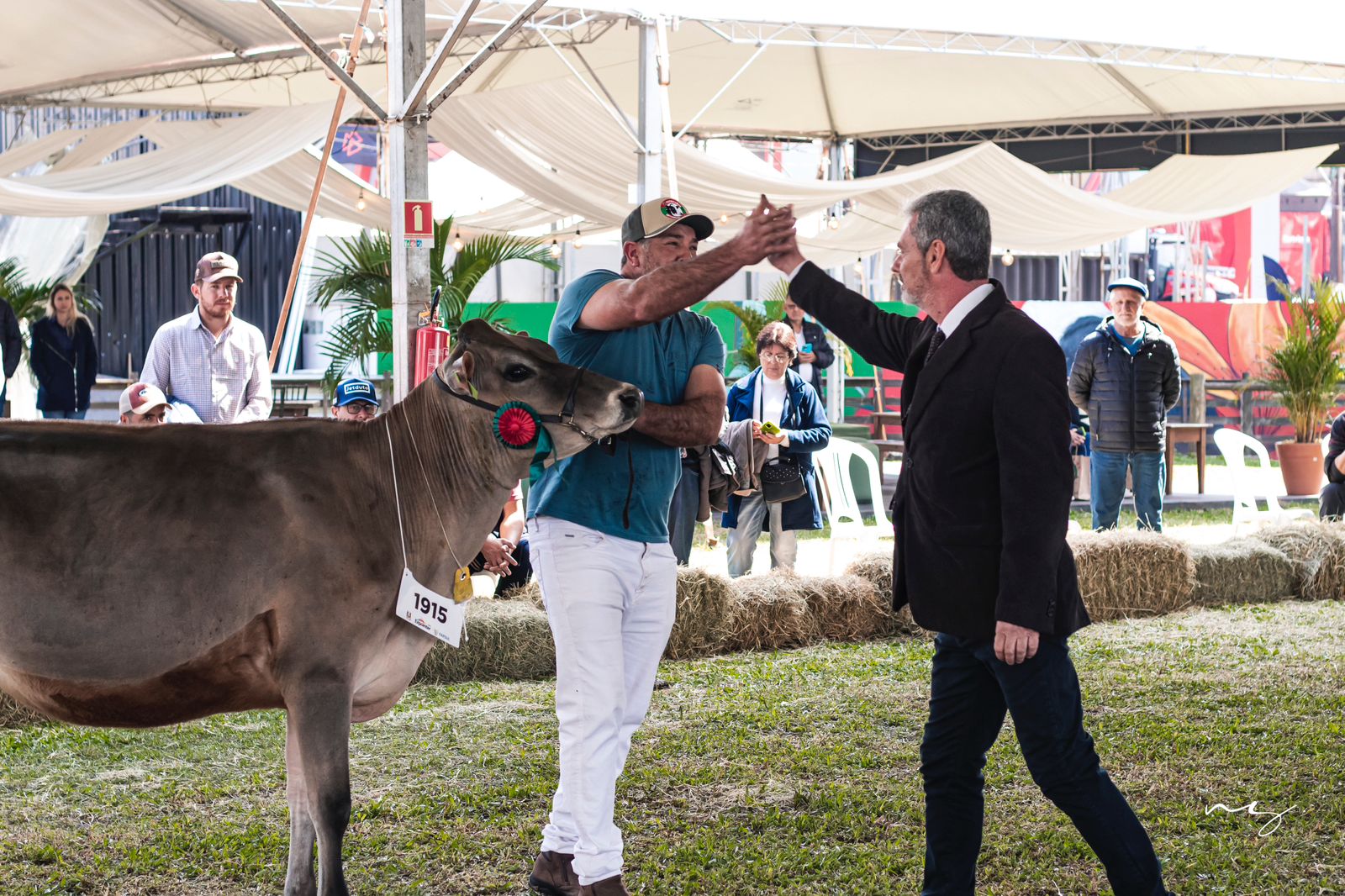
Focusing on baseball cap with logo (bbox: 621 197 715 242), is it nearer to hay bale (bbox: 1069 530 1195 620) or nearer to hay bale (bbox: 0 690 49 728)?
hay bale (bbox: 0 690 49 728)

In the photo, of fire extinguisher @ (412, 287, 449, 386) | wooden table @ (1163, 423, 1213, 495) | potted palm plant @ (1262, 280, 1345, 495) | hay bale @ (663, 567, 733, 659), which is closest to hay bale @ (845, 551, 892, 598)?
hay bale @ (663, 567, 733, 659)

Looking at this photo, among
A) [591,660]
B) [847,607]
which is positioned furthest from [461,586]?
[847,607]

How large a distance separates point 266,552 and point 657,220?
1.34m

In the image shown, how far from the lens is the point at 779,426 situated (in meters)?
8.41

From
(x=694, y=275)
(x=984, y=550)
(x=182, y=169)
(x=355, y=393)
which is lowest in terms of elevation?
(x=984, y=550)

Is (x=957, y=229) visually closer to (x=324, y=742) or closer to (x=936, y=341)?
(x=936, y=341)

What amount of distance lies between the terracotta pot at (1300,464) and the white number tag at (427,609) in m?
14.2

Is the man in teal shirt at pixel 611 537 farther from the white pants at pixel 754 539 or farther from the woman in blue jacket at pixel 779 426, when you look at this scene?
the white pants at pixel 754 539

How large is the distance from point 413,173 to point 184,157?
6264mm

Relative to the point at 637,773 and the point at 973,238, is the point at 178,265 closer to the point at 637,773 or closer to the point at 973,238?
the point at 637,773

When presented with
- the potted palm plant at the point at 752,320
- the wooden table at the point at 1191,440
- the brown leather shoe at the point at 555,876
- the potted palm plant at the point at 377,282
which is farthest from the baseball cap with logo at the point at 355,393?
the wooden table at the point at 1191,440

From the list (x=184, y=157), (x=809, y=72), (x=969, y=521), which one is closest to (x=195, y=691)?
(x=969, y=521)

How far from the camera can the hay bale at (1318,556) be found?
928 cm

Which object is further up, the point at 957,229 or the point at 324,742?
the point at 957,229
